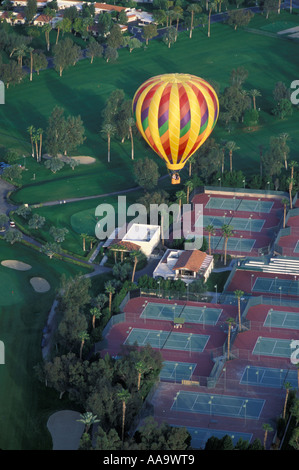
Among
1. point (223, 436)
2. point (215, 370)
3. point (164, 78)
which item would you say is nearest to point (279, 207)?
point (164, 78)

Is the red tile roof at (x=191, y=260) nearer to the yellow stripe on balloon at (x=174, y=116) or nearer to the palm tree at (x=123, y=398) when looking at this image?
the yellow stripe on balloon at (x=174, y=116)

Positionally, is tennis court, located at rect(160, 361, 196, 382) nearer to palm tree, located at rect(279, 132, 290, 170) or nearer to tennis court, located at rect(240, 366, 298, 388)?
tennis court, located at rect(240, 366, 298, 388)

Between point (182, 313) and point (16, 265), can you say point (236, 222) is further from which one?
point (16, 265)

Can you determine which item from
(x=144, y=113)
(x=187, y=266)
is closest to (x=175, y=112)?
(x=144, y=113)

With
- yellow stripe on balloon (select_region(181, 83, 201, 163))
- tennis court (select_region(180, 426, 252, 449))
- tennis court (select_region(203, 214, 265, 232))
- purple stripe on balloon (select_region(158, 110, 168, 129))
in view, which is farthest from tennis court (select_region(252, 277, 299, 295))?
tennis court (select_region(180, 426, 252, 449))

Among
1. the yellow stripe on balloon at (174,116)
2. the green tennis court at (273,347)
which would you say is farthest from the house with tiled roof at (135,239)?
the green tennis court at (273,347)

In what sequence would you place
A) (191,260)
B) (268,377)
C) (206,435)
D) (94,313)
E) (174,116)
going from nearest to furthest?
(206,435)
(268,377)
(94,313)
(191,260)
(174,116)
